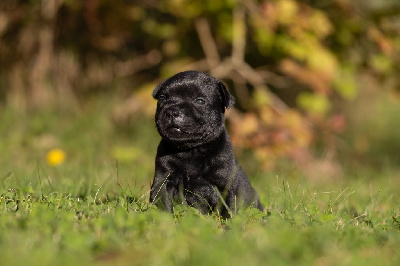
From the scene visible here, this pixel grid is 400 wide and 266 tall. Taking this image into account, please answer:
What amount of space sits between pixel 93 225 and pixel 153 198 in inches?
23.5

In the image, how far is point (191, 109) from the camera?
3588 millimetres

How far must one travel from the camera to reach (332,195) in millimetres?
4512

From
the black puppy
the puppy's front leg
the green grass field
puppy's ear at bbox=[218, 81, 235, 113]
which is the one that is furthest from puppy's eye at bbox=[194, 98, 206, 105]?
the green grass field

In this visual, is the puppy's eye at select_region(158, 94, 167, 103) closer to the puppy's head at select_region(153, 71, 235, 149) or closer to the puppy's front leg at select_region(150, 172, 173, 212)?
the puppy's head at select_region(153, 71, 235, 149)

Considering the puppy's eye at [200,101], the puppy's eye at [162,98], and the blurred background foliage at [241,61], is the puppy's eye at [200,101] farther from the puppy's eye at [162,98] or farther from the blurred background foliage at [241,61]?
the blurred background foliage at [241,61]

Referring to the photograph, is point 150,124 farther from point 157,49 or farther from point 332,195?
point 332,195

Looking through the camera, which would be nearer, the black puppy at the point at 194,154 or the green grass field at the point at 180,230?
the green grass field at the point at 180,230

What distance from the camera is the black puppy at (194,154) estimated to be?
11.7ft

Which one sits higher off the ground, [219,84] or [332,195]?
[219,84]

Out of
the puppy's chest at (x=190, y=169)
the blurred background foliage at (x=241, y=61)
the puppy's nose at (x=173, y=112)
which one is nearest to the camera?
the puppy's nose at (x=173, y=112)

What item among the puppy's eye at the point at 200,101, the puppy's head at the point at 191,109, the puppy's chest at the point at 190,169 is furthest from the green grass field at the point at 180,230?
the puppy's eye at the point at 200,101

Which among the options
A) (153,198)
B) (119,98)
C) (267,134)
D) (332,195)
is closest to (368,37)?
(267,134)

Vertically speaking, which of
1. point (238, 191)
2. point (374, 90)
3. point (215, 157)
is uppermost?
point (215, 157)

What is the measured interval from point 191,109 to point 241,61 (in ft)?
12.6
